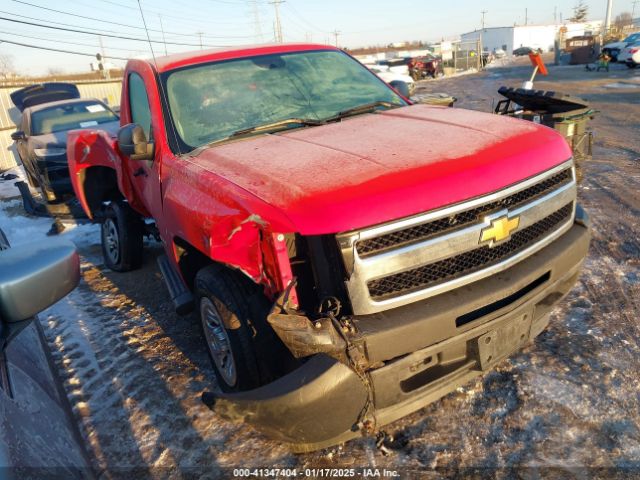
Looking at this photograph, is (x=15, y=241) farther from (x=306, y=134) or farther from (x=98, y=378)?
(x=306, y=134)

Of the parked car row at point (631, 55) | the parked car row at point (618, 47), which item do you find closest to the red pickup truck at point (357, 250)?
the parked car row at point (631, 55)

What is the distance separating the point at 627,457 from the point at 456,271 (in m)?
1.21

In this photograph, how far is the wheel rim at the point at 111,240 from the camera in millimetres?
5434

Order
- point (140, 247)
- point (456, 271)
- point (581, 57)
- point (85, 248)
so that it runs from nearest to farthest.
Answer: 1. point (456, 271)
2. point (140, 247)
3. point (85, 248)
4. point (581, 57)

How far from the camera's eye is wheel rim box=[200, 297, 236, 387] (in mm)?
2754

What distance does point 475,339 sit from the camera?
90.3 inches

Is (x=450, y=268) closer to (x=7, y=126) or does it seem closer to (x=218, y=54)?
(x=218, y=54)

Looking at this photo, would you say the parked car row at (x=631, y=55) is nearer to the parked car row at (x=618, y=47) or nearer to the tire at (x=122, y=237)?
the parked car row at (x=618, y=47)

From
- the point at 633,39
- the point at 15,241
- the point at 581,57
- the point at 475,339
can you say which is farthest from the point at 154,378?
the point at 581,57

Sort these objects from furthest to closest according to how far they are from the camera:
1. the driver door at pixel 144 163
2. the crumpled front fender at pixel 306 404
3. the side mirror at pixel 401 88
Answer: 1. the side mirror at pixel 401 88
2. the driver door at pixel 144 163
3. the crumpled front fender at pixel 306 404

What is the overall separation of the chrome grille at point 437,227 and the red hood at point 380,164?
0.09 meters

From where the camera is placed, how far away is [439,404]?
2820mm

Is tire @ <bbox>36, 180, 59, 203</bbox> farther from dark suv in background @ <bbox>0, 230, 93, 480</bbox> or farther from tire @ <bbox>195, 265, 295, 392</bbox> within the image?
dark suv in background @ <bbox>0, 230, 93, 480</bbox>

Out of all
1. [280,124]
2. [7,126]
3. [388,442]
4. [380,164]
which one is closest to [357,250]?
[380,164]
